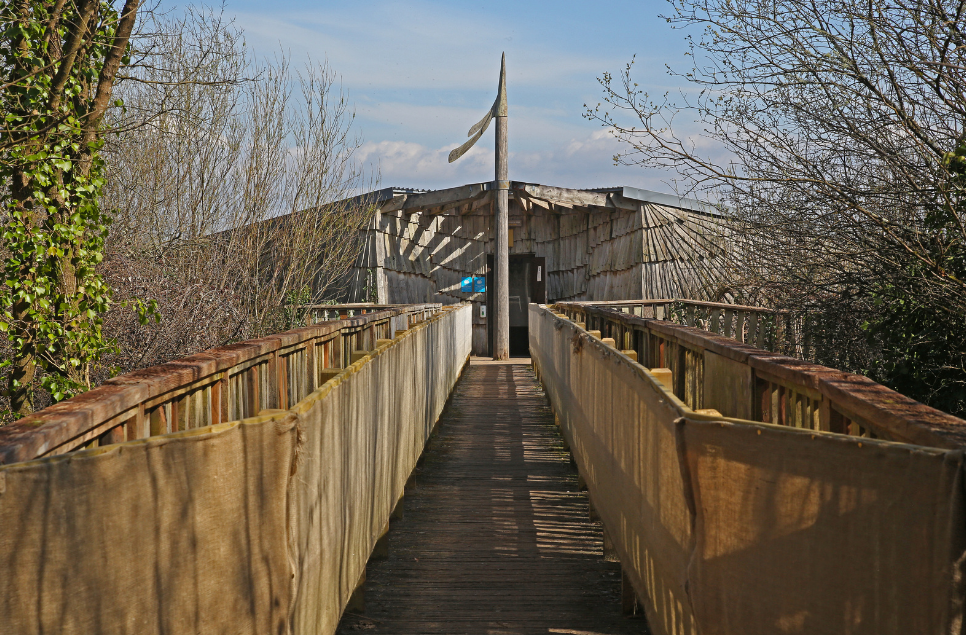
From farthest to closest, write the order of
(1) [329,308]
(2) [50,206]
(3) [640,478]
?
1. (1) [329,308]
2. (2) [50,206]
3. (3) [640,478]

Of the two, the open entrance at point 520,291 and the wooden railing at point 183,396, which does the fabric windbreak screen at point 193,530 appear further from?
the open entrance at point 520,291

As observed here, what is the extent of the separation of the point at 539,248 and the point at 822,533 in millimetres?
20553

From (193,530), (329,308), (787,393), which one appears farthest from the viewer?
(329,308)

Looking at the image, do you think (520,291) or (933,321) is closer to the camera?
(933,321)

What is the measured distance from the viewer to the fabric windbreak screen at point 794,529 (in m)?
1.52

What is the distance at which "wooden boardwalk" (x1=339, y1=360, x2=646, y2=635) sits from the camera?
13.3 feet

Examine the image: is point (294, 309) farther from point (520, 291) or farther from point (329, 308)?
point (520, 291)

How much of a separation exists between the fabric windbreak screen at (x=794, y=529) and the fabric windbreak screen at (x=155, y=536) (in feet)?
3.93

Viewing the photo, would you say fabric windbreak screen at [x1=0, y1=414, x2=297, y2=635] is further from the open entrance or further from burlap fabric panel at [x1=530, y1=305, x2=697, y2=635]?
the open entrance

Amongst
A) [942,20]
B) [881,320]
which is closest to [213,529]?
[942,20]

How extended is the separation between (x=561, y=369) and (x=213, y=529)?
5969 mm

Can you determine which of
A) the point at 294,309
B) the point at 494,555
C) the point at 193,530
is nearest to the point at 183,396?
the point at 193,530

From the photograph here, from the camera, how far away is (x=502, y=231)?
19.1 meters

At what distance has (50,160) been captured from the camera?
6074mm
